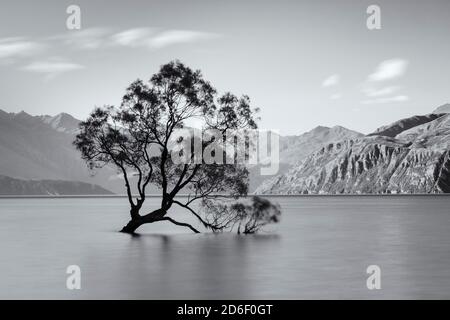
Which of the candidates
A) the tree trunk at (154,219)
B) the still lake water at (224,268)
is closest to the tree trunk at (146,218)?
the tree trunk at (154,219)

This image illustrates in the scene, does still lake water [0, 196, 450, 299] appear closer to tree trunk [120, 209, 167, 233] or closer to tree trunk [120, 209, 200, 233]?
tree trunk [120, 209, 200, 233]

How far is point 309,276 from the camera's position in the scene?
131ft

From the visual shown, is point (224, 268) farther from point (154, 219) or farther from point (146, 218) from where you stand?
point (146, 218)

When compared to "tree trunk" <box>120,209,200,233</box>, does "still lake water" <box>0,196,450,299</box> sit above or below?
below

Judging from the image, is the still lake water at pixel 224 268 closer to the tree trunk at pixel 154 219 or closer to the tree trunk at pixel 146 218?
the tree trunk at pixel 154 219

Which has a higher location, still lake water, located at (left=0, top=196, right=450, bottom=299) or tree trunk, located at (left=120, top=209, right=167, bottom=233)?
tree trunk, located at (left=120, top=209, right=167, bottom=233)

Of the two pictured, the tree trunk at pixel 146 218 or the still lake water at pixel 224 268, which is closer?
the still lake water at pixel 224 268

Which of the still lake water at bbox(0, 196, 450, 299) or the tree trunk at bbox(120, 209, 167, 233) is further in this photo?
the tree trunk at bbox(120, 209, 167, 233)

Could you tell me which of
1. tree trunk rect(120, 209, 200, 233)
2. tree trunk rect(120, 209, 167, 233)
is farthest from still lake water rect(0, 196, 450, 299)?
tree trunk rect(120, 209, 167, 233)

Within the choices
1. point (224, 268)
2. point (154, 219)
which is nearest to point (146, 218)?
point (154, 219)

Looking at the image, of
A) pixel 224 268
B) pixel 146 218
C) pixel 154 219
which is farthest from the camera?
pixel 146 218
